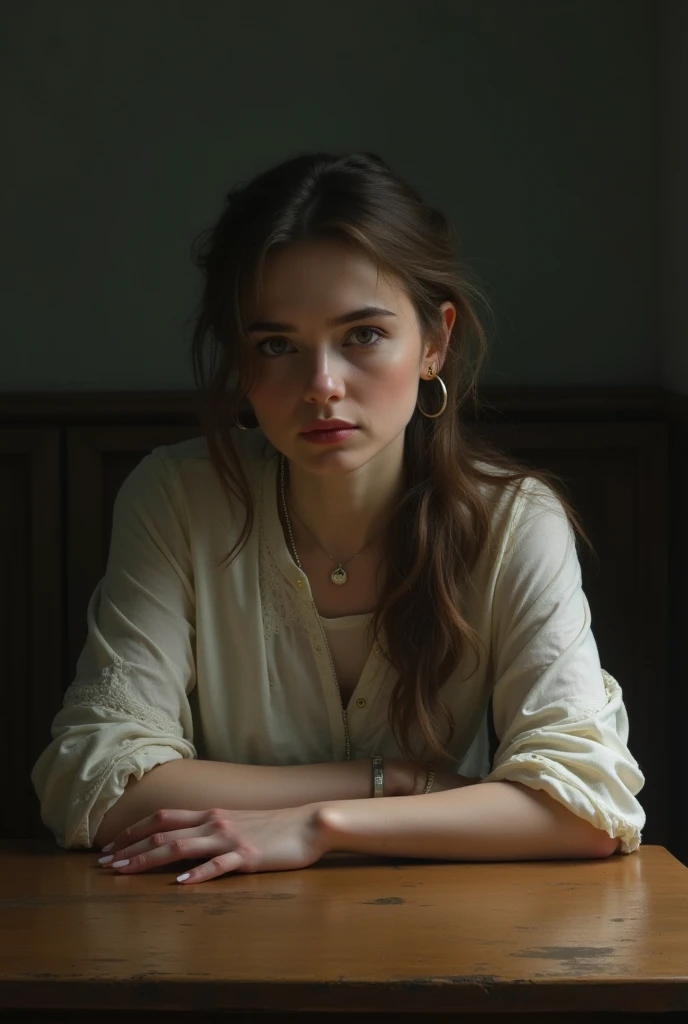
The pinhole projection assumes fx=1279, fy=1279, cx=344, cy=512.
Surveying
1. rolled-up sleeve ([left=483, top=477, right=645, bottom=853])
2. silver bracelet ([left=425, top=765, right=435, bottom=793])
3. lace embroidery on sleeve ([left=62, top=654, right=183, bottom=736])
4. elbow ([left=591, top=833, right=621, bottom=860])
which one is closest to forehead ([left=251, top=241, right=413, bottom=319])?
rolled-up sleeve ([left=483, top=477, right=645, bottom=853])

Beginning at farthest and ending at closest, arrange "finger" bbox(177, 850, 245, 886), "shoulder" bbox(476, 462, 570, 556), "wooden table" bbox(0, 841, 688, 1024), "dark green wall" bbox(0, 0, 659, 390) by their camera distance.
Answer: "dark green wall" bbox(0, 0, 659, 390)
"shoulder" bbox(476, 462, 570, 556)
"finger" bbox(177, 850, 245, 886)
"wooden table" bbox(0, 841, 688, 1024)

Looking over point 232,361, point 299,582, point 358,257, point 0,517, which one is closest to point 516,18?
point 358,257

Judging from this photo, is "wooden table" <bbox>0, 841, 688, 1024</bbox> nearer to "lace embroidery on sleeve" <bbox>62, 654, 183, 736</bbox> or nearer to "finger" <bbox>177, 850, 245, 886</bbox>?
"finger" <bbox>177, 850, 245, 886</bbox>

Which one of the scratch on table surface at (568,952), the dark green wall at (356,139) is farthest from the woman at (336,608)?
the dark green wall at (356,139)

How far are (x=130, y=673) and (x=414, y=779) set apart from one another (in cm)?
42

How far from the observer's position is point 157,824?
63.6 inches

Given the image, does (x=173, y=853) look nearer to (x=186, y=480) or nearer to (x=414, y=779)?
(x=414, y=779)

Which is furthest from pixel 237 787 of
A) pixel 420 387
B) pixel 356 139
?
pixel 356 139

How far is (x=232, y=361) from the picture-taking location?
1.76m

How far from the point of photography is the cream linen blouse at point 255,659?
170 centimetres

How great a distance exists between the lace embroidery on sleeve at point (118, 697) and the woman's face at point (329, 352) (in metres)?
0.39

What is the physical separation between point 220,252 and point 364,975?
1.03 metres

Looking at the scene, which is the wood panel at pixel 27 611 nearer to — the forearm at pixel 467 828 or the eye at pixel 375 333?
the eye at pixel 375 333

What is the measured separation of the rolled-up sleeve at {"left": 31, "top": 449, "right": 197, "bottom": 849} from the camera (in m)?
1.68
